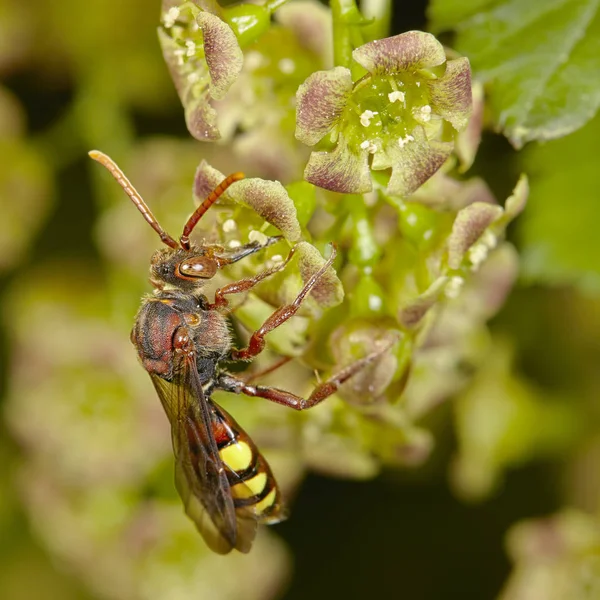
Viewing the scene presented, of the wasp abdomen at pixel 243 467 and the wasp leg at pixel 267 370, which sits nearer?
the wasp abdomen at pixel 243 467

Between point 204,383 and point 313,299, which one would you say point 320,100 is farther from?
point 204,383

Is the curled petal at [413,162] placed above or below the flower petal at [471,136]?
above

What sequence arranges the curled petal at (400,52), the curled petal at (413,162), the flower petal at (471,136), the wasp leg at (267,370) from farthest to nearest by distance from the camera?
the wasp leg at (267,370), the flower petal at (471,136), the curled petal at (413,162), the curled petal at (400,52)

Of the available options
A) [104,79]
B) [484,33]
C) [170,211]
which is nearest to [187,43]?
[484,33]

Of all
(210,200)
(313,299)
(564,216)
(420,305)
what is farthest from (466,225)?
(564,216)

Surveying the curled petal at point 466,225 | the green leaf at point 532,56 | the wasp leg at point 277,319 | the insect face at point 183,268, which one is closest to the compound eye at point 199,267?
the insect face at point 183,268

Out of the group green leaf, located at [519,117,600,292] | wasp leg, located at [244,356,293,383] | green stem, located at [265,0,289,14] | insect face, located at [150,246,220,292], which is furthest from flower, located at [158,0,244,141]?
green leaf, located at [519,117,600,292]

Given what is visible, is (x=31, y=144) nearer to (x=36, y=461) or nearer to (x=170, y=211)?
(x=170, y=211)

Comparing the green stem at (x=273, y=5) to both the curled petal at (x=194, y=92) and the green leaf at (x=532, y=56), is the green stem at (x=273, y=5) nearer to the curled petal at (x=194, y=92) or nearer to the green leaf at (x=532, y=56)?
the curled petal at (x=194, y=92)
